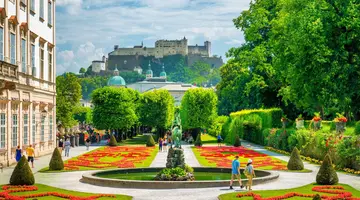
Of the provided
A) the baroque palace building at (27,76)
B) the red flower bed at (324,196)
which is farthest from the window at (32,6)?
the red flower bed at (324,196)

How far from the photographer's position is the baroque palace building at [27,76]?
35.0m

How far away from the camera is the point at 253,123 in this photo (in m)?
68.4

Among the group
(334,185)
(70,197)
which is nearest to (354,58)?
(334,185)

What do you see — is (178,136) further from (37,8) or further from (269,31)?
(269,31)

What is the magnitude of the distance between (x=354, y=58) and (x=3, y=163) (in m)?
22.8

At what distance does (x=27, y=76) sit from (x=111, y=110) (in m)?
35.9

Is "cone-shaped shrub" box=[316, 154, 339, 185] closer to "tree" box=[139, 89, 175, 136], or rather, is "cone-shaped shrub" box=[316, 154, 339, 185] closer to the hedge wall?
the hedge wall

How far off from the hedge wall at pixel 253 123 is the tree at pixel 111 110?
12.5 metres

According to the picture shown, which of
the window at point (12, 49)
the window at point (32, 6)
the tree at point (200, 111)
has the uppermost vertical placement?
the window at point (32, 6)

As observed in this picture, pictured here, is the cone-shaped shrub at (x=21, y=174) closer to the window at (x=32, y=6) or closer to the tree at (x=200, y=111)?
the window at (x=32, y=6)

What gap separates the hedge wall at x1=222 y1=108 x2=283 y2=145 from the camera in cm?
6284

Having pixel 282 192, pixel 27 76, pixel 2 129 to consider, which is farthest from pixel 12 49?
pixel 282 192

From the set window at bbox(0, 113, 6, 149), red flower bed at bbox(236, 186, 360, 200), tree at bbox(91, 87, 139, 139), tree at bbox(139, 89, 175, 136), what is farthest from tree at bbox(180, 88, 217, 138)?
red flower bed at bbox(236, 186, 360, 200)

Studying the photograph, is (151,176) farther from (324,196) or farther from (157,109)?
(157,109)
